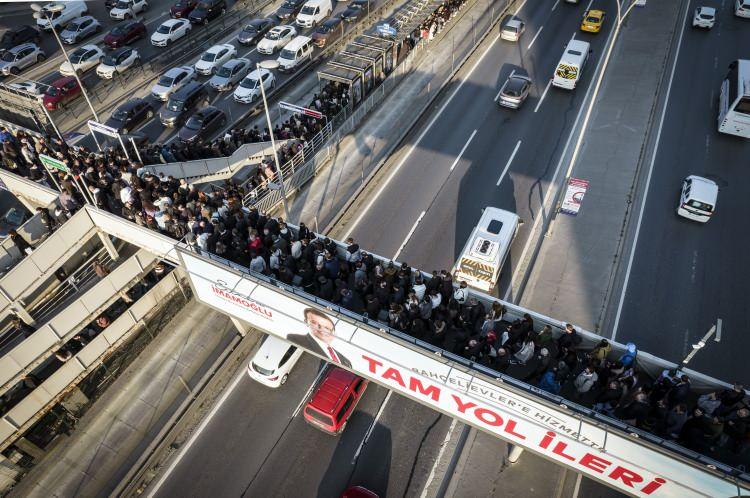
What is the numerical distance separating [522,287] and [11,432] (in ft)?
68.2

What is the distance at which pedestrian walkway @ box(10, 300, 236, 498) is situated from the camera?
60.6 ft

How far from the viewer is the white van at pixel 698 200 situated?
76.5 feet

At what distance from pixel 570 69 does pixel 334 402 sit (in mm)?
26618

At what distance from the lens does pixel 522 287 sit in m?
22.0

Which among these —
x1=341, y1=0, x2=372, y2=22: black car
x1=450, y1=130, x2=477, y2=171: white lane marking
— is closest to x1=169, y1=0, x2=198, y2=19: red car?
x1=341, y1=0, x2=372, y2=22: black car

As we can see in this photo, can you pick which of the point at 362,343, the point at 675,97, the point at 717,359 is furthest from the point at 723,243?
the point at 362,343

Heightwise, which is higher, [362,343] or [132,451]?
[362,343]

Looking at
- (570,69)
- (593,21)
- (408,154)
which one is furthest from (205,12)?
(593,21)

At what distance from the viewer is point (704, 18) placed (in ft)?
125

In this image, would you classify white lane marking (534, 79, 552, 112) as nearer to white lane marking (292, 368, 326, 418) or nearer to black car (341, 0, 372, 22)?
black car (341, 0, 372, 22)

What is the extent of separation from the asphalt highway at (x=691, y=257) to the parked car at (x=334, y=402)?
11.0 metres

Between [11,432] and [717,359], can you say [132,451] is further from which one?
[717,359]

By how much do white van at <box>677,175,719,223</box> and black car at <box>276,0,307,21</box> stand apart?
35981mm

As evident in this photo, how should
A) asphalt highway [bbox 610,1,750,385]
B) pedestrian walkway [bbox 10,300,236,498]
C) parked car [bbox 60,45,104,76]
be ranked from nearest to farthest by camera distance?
pedestrian walkway [bbox 10,300,236,498], asphalt highway [bbox 610,1,750,385], parked car [bbox 60,45,104,76]
